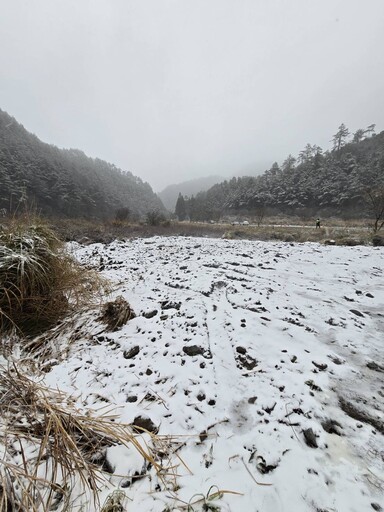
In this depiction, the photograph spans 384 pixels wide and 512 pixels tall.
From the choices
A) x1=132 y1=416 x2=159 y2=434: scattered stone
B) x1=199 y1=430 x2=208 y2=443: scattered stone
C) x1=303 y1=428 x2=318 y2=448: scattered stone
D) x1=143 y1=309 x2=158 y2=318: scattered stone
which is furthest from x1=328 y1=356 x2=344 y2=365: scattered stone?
x1=143 y1=309 x2=158 y2=318: scattered stone

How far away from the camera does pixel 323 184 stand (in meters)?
40.4

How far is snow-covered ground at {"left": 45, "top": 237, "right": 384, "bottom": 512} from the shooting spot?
116 centimetres

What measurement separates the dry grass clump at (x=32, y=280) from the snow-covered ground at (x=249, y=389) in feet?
1.57

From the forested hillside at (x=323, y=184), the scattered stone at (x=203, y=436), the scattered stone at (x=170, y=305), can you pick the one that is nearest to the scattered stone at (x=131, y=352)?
the scattered stone at (x=170, y=305)

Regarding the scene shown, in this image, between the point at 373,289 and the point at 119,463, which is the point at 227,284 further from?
the point at 119,463

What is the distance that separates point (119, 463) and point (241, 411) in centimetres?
91

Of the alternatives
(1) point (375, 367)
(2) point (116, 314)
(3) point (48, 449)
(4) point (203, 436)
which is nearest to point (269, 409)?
(4) point (203, 436)

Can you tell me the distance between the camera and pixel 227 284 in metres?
3.96

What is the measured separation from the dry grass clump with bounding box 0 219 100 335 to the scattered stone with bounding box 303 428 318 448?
246 centimetres

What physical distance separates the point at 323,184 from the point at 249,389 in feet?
158

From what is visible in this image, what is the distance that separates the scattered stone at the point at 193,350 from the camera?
2246 millimetres

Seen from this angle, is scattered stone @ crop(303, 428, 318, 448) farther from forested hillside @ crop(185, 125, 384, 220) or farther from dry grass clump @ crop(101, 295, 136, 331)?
forested hillside @ crop(185, 125, 384, 220)

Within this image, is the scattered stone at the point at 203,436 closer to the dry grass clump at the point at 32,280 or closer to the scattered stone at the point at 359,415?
the scattered stone at the point at 359,415

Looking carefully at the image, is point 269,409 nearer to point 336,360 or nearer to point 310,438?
point 310,438
